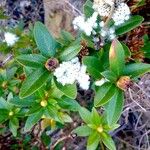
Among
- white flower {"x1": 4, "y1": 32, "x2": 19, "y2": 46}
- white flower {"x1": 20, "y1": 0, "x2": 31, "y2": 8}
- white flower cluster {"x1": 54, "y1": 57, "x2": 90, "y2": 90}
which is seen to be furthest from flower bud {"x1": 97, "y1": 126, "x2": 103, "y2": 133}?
white flower {"x1": 20, "y1": 0, "x2": 31, "y2": 8}

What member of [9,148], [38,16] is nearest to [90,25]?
[9,148]

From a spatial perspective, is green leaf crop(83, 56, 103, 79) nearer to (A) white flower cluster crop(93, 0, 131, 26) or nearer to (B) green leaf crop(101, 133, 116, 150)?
(A) white flower cluster crop(93, 0, 131, 26)

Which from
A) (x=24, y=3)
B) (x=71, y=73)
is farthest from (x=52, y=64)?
(x=24, y=3)

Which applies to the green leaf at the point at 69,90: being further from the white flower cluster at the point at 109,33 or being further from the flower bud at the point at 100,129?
the flower bud at the point at 100,129

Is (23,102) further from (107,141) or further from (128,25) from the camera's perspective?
(128,25)

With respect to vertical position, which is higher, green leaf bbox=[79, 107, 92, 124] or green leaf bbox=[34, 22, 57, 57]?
green leaf bbox=[34, 22, 57, 57]

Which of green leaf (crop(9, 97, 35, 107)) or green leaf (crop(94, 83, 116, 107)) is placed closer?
green leaf (crop(94, 83, 116, 107))

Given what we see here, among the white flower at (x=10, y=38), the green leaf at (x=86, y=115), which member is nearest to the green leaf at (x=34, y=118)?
the green leaf at (x=86, y=115)
